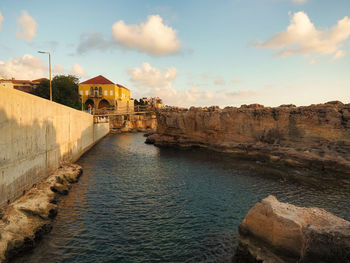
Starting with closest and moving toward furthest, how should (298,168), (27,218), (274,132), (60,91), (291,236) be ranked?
(291,236)
(27,218)
(298,168)
(274,132)
(60,91)

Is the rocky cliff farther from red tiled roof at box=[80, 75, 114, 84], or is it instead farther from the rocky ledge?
the rocky ledge

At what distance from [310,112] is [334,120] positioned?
Result: 271cm

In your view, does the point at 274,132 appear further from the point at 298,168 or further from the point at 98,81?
the point at 98,81

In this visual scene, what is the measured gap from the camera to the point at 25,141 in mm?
12633

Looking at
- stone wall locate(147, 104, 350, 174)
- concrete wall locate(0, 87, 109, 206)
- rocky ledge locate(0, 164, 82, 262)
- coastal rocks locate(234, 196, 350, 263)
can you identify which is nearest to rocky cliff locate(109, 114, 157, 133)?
stone wall locate(147, 104, 350, 174)

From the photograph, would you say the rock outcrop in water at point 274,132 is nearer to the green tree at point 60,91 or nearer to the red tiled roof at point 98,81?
the green tree at point 60,91

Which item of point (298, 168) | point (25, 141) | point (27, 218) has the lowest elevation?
point (298, 168)

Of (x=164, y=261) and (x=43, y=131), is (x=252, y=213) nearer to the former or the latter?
(x=164, y=261)

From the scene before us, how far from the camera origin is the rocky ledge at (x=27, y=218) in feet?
28.1

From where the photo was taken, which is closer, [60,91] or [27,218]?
[27,218]

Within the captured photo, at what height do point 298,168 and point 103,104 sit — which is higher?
point 103,104

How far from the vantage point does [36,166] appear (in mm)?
14422

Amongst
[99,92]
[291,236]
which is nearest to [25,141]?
[291,236]

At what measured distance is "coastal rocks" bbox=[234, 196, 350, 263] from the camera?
6.27 metres
